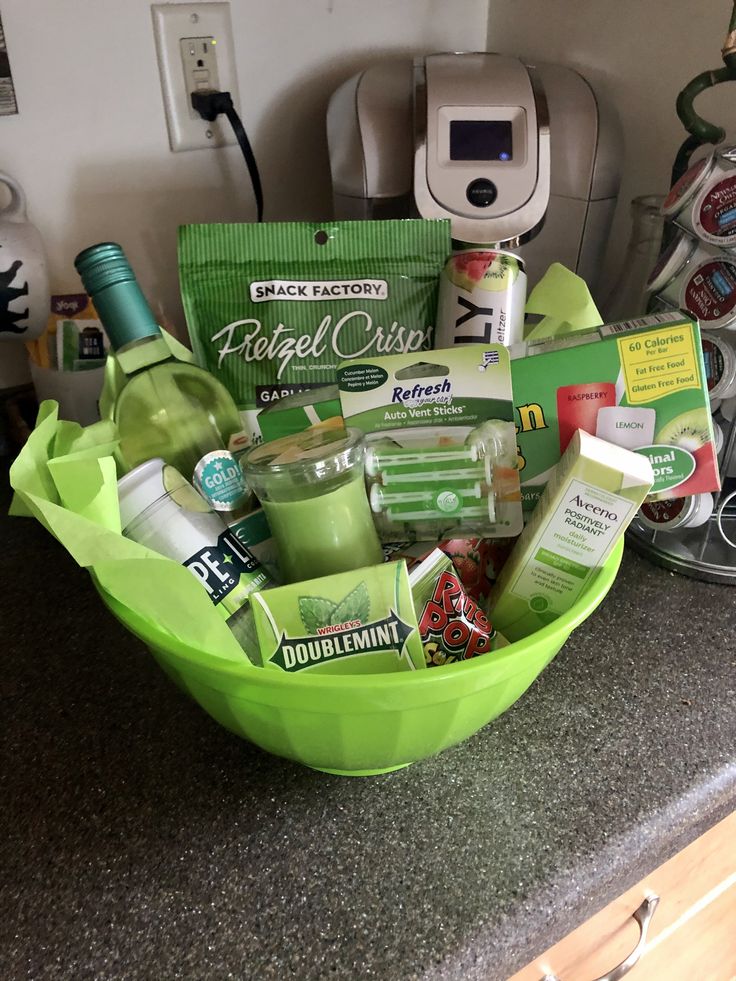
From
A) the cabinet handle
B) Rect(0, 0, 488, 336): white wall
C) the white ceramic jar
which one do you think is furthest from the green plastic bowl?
Rect(0, 0, 488, 336): white wall

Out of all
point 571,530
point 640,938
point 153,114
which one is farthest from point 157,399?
point 640,938

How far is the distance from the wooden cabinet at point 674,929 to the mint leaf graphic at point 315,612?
0.28 m

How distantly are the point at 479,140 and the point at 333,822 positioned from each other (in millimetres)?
631

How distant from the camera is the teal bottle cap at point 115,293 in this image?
54 centimetres

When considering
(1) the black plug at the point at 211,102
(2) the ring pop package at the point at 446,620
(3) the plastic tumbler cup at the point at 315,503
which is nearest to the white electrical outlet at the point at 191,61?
(1) the black plug at the point at 211,102

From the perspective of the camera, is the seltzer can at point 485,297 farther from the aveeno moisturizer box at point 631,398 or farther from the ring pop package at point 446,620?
the ring pop package at point 446,620

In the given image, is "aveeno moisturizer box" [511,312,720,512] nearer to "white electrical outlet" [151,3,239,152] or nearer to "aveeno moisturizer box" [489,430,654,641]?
"aveeno moisturizer box" [489,430,654,641]

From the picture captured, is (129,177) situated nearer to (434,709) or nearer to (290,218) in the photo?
(290,218)

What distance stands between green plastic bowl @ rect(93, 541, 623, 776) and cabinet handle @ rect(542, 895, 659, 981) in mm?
236

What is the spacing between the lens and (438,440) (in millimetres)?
558

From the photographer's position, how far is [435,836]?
49 centimetres

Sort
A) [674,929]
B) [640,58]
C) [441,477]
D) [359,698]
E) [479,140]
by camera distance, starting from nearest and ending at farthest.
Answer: [359,698], [441,477], [674,929], [479,140], [640,58]

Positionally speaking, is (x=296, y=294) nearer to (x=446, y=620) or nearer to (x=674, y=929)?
Result: (x=446, y=620)

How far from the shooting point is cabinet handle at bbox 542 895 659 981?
58cm
